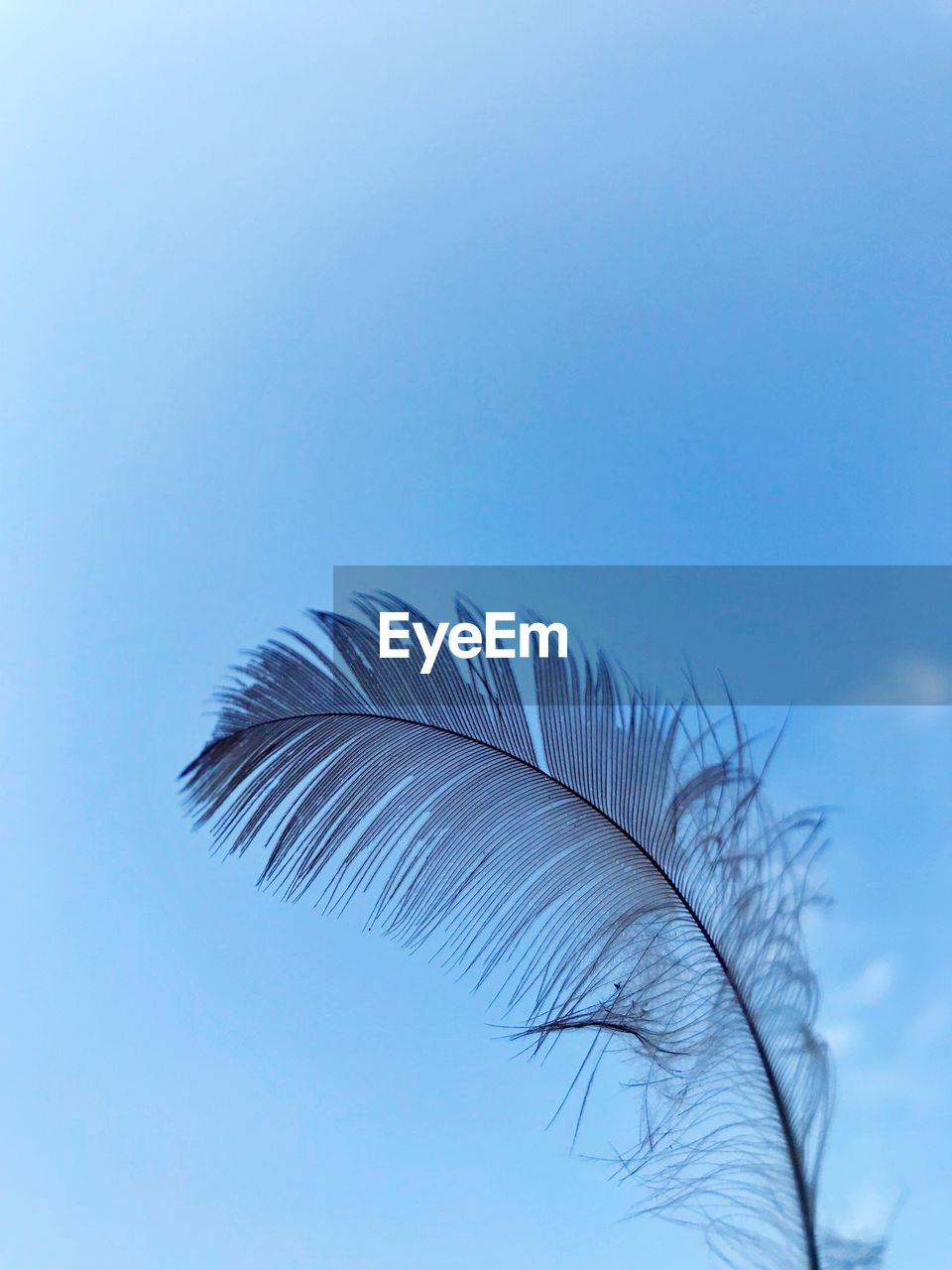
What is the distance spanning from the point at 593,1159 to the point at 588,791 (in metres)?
1.21

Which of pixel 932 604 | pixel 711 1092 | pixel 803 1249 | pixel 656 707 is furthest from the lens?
pixel 932 604

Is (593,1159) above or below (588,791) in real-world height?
below

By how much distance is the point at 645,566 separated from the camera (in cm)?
414

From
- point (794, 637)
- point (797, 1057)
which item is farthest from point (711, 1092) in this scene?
point (794, 637)

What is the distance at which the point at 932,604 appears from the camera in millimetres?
4023

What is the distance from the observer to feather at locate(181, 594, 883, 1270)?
9.52 feet

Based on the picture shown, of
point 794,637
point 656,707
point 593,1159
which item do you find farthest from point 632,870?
point 794,637

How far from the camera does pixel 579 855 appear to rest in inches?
120

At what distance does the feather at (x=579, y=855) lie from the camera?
290 cm

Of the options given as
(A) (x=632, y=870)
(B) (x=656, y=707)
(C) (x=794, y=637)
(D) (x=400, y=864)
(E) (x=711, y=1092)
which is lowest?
(E) (x=711, y=1092)

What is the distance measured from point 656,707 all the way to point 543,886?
643 millimetres

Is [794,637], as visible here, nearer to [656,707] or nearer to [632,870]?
[656,707]

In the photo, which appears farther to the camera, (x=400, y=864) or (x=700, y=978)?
(x=400, y=864)

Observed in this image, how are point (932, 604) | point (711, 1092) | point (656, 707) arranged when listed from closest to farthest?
point (711, 1092), point (656, 707), point (932, 604)
